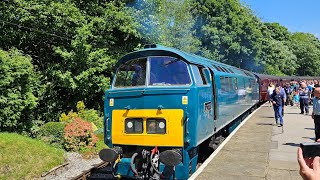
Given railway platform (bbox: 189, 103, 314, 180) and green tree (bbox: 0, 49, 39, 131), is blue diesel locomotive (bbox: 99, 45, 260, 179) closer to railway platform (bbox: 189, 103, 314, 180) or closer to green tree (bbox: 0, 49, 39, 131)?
railway platform (bbox: 189, 103, 314, 180)

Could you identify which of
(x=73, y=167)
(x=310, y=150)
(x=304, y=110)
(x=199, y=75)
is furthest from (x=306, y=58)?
(x=310, y=150)

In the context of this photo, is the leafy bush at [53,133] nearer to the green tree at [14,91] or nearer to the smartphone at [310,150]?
the green tree at [14,91]

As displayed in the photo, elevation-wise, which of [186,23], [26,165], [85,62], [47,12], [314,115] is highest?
[186,23]

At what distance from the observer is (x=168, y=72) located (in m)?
7.80

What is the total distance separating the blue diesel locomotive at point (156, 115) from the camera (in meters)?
7.24

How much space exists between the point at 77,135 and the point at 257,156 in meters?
6.58

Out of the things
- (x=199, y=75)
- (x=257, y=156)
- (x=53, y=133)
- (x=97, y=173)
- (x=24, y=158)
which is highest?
(x=199, y=75)

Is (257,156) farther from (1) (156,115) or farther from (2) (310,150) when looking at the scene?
(2) (310,150)

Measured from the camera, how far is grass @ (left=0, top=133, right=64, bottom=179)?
982 cm

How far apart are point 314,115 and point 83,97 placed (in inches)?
509

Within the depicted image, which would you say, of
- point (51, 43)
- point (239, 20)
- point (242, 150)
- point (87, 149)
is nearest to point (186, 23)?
point (239, 20)

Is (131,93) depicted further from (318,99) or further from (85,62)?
(85,62)

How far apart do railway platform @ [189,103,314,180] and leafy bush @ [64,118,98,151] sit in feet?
17.0

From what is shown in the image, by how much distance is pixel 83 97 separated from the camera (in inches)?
775
